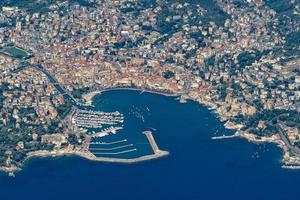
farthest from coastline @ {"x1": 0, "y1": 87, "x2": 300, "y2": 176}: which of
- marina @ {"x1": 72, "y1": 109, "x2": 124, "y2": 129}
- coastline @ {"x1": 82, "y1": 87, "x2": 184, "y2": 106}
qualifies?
coastline @ {"x1": 82, "y1": 87, "x2": 184, "y2": 106}

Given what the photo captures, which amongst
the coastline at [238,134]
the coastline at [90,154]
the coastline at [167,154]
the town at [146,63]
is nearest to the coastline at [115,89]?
the coastline at [238,134]

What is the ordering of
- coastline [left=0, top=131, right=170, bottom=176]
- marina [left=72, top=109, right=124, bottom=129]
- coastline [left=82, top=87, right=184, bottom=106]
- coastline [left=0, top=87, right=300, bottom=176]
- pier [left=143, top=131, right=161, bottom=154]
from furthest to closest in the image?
coastline [left=82, top=87, right=184, bottom=106], marina [left=72, top=109, right=124, bottom=129], pier [left=143, top=131, right=161, bottom=154], coastline [left=0, top=131, right=170, bottom=176], coastline [left=0, top=87, right=300, bottom=176]

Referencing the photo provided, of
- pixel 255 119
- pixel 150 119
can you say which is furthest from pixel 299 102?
pixel 150 119

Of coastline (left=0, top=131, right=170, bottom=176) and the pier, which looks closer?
coastline (left=0, top=131, right=170, bottom=176)

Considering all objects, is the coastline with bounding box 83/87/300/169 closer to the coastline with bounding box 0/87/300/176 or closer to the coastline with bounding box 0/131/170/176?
the coastline with bounding box 0/87/300/176

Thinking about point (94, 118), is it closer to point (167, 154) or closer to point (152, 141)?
point (152, 141)

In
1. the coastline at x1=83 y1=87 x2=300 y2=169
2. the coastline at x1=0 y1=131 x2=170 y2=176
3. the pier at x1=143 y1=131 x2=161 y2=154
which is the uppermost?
the coastline at x1=83 y1=87 x2=300 y2=169

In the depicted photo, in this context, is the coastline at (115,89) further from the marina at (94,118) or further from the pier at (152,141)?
the pier at (152,141)

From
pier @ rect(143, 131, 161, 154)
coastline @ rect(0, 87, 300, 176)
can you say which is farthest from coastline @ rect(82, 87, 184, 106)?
pier @ rect(143, 131, 161, 154)

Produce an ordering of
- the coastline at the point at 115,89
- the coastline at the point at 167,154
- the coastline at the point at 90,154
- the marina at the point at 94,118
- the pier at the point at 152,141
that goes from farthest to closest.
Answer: the coastline at the point at 115,89, the marina at the point at 94,118, the pier at the point at 152,141, the coastline at the point at 90,154, the coastline at the point at 167,154

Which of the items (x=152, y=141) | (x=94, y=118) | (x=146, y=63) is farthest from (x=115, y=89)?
(x=152, y=141)

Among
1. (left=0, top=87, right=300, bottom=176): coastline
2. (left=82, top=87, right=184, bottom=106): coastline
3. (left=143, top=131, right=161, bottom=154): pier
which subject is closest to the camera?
(left=0, top=87, right=300, bottom=176): coastline

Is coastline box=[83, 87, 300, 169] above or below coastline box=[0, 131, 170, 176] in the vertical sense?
above
